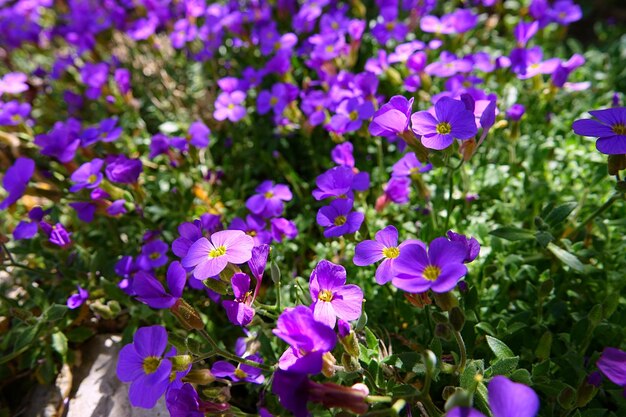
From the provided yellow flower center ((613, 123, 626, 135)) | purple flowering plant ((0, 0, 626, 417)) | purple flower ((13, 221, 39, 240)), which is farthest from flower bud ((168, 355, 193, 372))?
yellow flower center ((613, 123, 626, 135))

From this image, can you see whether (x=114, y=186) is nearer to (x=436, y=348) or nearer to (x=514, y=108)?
(x=436, y=348)

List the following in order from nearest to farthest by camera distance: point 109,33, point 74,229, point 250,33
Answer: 1. point 74,229
2. point 250,33
3. point 109,33

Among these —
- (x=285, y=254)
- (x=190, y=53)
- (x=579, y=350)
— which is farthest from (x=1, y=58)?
(x=579, y=350)

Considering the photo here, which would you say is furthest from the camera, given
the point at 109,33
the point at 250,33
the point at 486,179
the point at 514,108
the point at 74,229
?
the point at 109,33

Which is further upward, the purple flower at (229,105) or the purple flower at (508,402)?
the purple flower at (508,402)

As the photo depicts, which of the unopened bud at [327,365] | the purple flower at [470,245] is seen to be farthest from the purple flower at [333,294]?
the purple flower at [470,245]

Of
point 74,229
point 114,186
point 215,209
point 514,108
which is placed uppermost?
point 514,108

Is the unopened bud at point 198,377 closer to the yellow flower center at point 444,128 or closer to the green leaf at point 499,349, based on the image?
the green leaf at point 499,349

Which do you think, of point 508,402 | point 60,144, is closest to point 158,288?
point 508,402
